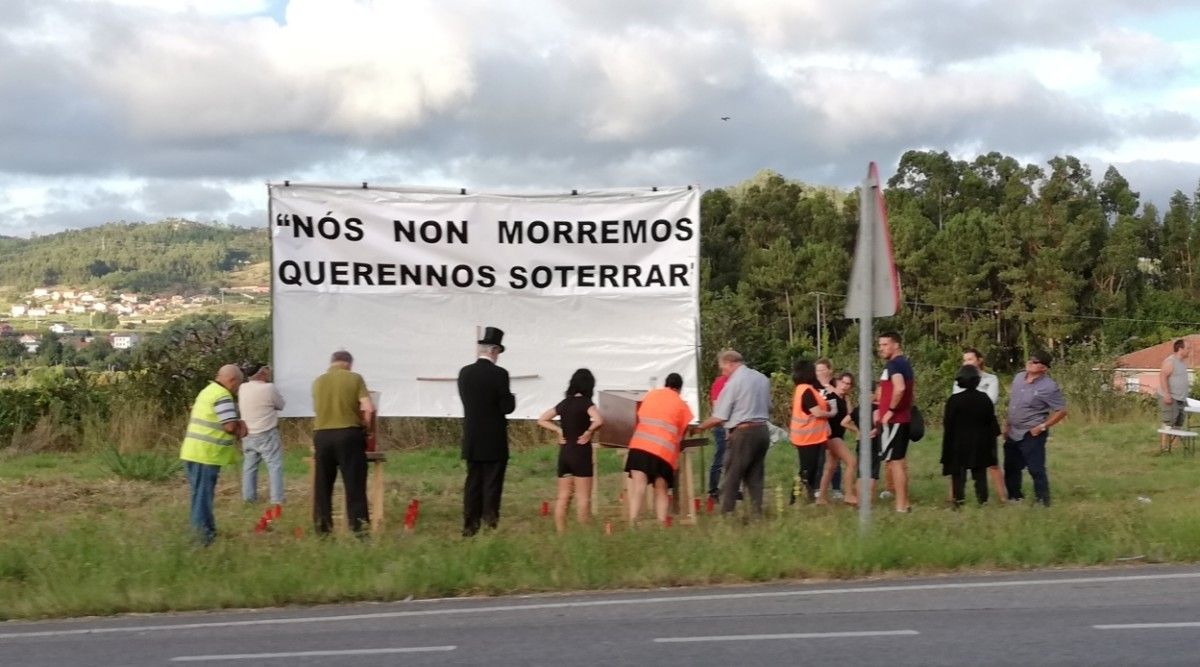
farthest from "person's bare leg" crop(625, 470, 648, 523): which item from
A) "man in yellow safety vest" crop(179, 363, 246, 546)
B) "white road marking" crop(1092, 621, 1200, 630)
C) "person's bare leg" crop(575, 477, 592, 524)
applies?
"white road marking" crop(1092, 621, 1200, 630)

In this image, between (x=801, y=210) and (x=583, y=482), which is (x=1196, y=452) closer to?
(x=583, y=482)

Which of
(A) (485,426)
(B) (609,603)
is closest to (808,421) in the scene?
(A) (485,426)

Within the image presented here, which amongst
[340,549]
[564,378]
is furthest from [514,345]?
[340,549]

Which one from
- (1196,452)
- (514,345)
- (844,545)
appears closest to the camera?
(844,545)

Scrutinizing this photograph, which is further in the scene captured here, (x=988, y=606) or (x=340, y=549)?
(x=340, y=549)

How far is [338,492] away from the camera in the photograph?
59.0 ft

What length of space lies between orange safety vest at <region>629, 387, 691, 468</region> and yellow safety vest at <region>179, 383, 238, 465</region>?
3865 millimetres

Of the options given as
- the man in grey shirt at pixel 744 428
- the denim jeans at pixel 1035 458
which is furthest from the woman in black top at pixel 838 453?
the man in grey shirt at pixel 744 428

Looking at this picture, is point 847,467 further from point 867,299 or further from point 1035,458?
point 867,299

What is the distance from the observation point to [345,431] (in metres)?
13.5

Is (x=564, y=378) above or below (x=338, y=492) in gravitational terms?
above

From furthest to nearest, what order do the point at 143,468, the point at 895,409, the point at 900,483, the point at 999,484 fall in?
the point at 143,468 < the point at 999,484 < the point at 895,409 < the point at 900,483

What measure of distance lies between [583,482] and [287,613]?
4217 mm

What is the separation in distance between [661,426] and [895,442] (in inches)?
109
